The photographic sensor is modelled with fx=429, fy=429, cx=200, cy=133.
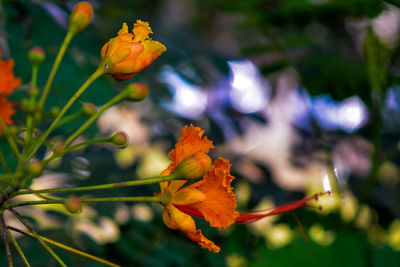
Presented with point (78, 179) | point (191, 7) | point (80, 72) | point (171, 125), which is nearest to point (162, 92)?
point (171, 125)

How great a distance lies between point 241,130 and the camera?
1.80 m

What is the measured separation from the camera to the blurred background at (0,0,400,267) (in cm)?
127

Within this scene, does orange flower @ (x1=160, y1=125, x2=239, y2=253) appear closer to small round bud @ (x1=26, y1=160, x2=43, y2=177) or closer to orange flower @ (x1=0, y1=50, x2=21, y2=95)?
small round bud @ (x1=26, y1=160, x2=43, y2=177)

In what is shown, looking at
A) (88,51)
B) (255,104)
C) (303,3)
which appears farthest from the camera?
(255,104)

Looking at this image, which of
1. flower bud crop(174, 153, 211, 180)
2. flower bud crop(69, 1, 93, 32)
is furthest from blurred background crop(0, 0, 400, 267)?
flower bud crop(174, 153, 211, 180)

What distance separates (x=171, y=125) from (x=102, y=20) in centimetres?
54

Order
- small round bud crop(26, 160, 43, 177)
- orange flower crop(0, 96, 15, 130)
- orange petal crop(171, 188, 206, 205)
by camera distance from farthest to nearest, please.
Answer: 1. orange flower crop(0, 96, 15, 130)
2. orange petal crop(171, 188, 206, 205)
3. small round bud crop(26, 160, 43, 177)

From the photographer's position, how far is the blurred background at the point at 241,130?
4.17 ft

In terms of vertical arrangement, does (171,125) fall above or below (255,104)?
below

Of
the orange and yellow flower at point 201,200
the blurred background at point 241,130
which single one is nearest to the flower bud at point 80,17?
the orange and yellow flower at point 201,200

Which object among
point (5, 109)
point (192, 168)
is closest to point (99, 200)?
point (192, 168)

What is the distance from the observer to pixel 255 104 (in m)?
2.09

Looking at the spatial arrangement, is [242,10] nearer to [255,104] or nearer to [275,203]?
[255,104]

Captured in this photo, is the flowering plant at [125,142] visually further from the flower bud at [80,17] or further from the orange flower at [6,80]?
the orange flower at [6,80]
